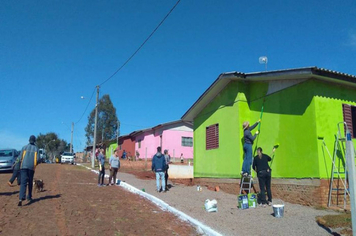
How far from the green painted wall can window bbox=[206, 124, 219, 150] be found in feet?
1.00

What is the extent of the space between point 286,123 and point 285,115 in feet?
0.88

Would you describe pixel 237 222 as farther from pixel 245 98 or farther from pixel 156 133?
pixel 156 133

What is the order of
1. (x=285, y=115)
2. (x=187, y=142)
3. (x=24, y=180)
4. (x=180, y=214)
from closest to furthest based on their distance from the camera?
(x=180, y=214), (x=24, y=180), (x=285, y=115), (x=187, y=142)

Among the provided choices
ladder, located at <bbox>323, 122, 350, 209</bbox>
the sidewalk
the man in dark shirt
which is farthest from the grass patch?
the man in dark shirt

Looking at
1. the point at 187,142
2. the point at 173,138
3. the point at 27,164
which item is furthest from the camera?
the point at 187,142

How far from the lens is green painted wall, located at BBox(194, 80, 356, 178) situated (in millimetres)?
9469

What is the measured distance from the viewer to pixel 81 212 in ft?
27.8

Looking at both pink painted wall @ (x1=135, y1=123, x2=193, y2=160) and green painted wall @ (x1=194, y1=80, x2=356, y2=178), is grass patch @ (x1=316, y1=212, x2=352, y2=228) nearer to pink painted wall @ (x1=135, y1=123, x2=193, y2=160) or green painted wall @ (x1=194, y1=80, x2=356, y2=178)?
green painted wall @ (x1=194, y1=80, x2=356, y2=178)

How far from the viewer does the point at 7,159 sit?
73.4 ft

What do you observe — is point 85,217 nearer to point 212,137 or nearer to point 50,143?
point 212,137

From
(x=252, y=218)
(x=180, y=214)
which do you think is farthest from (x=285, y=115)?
(x=180, y=214)

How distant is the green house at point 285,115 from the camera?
9.48m

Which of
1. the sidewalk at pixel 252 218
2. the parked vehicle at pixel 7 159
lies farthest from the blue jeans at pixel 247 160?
the parked vehicle at pixel 7 159

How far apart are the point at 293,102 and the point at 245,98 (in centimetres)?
236
